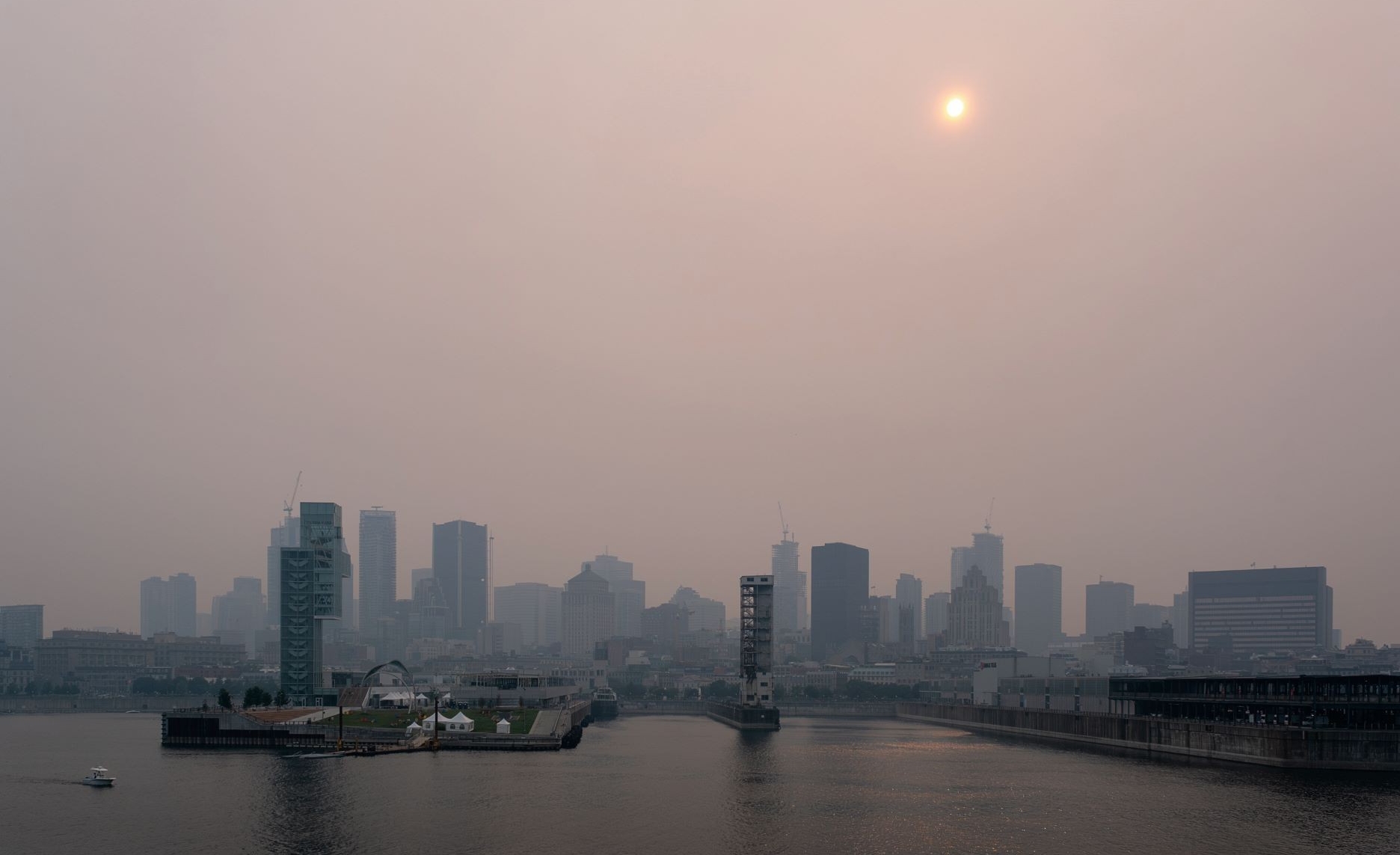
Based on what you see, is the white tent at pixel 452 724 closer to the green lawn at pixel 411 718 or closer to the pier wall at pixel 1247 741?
the green lawn at pixel 411 718

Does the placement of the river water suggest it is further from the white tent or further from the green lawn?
the green lawn

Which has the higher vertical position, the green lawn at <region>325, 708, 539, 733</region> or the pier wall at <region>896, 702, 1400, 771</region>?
the pier wall at <region>896, 702, 1400, 771</region>

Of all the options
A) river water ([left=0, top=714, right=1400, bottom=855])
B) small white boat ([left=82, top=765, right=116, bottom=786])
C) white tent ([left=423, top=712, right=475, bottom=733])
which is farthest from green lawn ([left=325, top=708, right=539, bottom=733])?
small white boat ([left=82, top=765, right=116, bottom=786])

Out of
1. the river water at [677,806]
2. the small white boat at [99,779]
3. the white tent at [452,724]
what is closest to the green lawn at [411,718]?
the white tent at [452,724]

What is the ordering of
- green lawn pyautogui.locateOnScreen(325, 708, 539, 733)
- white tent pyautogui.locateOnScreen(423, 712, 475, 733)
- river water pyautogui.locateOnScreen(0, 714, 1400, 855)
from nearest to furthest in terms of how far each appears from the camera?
1. river water pyautogui.locateOnScreen(0, 714, 1400, 855)
2. white tent pyautogui.locateOnScreen(423, 712, 475, 733)
3. green lawn pyautogui.locateOnScreen(325, 708, 539, 733)

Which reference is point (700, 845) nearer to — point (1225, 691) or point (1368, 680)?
point (1368, 680)

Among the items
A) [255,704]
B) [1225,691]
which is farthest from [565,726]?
[1225,691]

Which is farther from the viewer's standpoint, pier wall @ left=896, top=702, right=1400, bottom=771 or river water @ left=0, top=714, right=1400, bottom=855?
pier wall @ left=896, top=702, right=1400, bottom=771

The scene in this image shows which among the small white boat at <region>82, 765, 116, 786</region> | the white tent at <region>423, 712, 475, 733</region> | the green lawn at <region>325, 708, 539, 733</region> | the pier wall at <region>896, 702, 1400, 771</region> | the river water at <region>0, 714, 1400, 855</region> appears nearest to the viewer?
the river water at <region>0, 714, 1400, 855</region>
